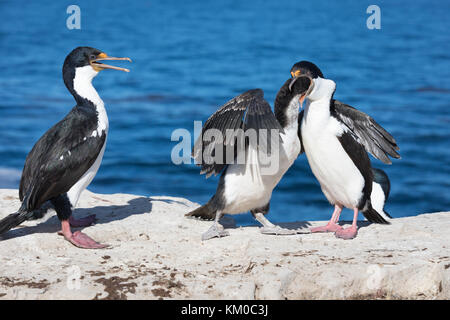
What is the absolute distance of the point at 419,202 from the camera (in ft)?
36.1

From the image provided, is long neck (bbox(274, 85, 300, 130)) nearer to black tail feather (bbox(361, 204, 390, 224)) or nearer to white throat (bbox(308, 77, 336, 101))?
white throat (bbox(308, 77, 336, 101))

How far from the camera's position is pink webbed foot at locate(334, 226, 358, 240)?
17.2 ft

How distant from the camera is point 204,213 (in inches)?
226

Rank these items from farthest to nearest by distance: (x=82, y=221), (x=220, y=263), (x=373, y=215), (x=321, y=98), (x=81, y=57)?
(x=373, y=215) < (x=82, y=221) < (x=81, y=57) < (x=321, y=98) < (x=220, y=263)

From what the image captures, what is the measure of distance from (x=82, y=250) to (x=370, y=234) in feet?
7.90

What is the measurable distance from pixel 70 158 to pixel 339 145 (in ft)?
7.39

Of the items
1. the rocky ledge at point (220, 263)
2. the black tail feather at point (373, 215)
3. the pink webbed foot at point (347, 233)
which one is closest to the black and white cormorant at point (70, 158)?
the rocky ledge at point (220, 263)

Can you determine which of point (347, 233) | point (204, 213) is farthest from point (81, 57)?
point (347, 233)

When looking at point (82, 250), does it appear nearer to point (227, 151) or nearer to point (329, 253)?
point (227, 151)

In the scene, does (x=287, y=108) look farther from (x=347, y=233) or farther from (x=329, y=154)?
(x=347, y=233)

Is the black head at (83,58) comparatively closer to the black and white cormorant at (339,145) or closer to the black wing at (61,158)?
the black wing at (61,158)

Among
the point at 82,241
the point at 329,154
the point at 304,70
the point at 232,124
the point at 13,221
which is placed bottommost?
the point at 82,241

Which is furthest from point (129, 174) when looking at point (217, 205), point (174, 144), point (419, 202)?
point (217, 205)

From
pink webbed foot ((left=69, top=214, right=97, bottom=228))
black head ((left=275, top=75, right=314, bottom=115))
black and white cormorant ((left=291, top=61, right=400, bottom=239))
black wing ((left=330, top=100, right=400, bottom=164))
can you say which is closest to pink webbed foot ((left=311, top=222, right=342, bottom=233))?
black and white cormorant ((left=291, top=61, right=400, bottom=239))
